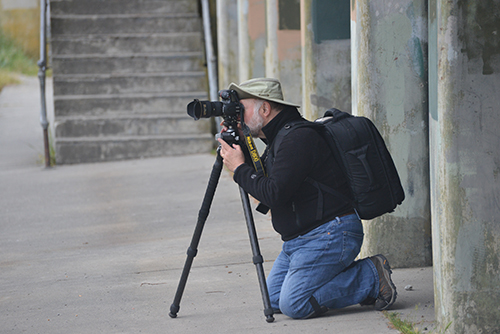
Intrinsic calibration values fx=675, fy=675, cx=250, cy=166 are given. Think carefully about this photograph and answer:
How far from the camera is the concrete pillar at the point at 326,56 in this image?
5.54 meters

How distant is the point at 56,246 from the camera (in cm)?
564

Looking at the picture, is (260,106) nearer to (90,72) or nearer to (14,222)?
(14,222)

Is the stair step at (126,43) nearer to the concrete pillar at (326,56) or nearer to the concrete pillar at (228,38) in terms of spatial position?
the concrete pillar at (228,38)

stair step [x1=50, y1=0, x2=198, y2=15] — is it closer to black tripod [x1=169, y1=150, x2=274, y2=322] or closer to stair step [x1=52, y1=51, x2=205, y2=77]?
stair step [x1=52, y1=51, x2=205, y2=77]

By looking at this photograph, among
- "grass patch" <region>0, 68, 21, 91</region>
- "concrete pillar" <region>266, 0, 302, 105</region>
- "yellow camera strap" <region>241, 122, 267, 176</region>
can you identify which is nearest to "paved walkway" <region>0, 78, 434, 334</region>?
"yellow camera strap" <region>241, 122, 267, 176</region>

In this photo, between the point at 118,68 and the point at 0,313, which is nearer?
the point at 0,313

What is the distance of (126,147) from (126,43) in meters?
2.02

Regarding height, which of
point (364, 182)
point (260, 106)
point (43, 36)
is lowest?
point (364, 182)

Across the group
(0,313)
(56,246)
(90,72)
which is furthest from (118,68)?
(0,313)

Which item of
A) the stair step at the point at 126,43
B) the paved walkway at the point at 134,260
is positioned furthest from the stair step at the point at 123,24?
the paved walkway at the point at 134,260

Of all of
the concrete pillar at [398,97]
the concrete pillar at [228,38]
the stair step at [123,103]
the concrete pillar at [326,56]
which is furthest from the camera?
the stair step at [123,103]

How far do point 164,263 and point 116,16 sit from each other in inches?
279

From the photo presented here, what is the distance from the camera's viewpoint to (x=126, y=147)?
32.1 feet

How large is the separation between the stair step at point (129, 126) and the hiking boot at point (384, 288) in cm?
657
